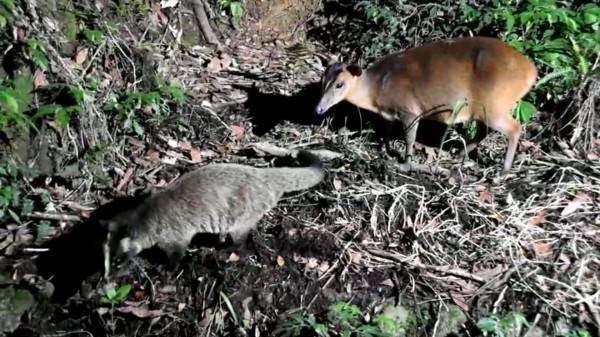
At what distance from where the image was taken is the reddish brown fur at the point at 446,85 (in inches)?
286

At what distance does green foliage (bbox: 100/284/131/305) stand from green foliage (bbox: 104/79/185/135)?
1.77 m

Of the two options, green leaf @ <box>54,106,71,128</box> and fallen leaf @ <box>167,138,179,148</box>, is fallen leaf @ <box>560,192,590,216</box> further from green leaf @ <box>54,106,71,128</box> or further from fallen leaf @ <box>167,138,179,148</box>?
green leaf @ <box>54,106,71,128</box>

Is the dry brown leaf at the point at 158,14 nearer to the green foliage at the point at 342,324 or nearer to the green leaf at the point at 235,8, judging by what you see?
the green leaf at the point at 235,8

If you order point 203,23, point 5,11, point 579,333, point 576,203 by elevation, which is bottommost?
point 579,333

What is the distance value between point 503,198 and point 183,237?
2914 mm

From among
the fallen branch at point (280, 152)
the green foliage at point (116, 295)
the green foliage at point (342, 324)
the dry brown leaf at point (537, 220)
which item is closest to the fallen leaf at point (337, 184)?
the fallen branch at point (280, 152)

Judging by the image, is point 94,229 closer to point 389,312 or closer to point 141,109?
point 141,109

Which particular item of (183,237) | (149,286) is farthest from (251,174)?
(149,286)

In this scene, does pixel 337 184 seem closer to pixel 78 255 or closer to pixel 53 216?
pixel 78 255

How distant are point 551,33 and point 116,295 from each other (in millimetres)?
5317

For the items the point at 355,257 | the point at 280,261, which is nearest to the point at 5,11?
the point at 280,261

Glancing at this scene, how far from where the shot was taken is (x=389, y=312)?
619 cm

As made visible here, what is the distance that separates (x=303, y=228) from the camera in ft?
21.8

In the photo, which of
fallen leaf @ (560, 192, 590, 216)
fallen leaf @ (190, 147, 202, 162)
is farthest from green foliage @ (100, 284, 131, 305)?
fallen leaf @ (560, 192, 590, 216)
